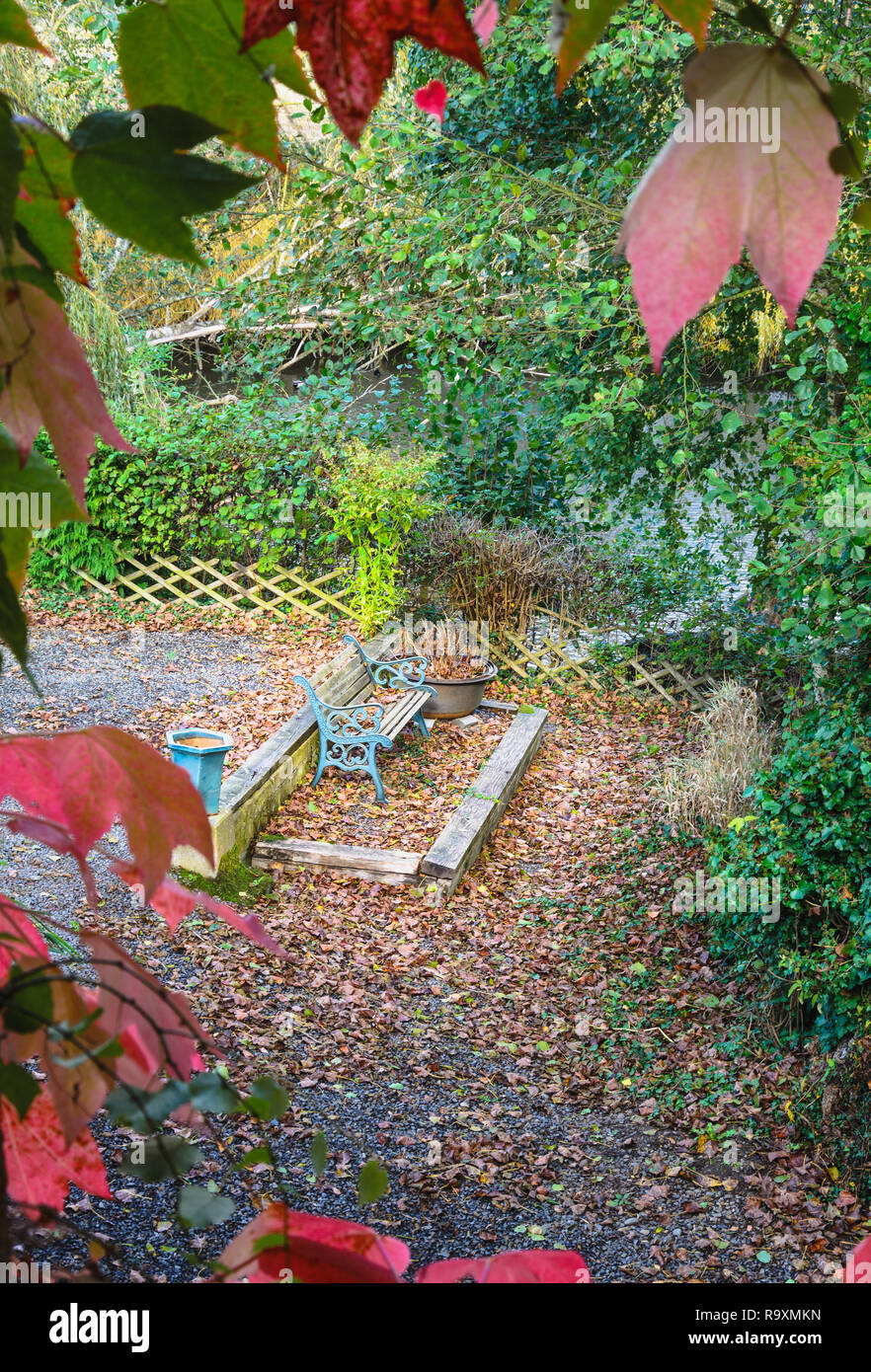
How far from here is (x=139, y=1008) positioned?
1.48 feet

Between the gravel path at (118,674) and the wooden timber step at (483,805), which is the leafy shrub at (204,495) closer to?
the gravel path at (118,674)

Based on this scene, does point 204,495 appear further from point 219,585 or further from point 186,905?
point 186,905

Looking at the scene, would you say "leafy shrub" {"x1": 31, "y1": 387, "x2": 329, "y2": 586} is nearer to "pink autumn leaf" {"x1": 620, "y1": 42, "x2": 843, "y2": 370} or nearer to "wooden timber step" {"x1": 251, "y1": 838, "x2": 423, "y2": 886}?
"wooden timber step" {"x1": 251, "y1": 838, "x2": 423, "y2": 886}

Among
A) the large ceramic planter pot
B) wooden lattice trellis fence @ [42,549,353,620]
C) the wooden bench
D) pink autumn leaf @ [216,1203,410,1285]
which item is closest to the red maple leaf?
pink autumn leaf @ [216,1203,410,1285]

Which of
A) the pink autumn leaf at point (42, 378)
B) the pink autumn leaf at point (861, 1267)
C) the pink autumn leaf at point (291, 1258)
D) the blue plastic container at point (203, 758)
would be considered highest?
the pink autumn leaf at point (42, 378)


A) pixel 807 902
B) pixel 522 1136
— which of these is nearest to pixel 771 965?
pixel 807 902

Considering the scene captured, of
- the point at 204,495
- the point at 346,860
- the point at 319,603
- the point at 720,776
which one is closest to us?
the point at 346,860

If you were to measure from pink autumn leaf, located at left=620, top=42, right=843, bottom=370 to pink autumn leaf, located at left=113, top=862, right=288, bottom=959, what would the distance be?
0.39m

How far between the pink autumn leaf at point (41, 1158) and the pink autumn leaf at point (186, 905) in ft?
0.40

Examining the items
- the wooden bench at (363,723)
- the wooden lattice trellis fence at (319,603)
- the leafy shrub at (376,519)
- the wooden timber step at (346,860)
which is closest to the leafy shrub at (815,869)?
the wooden timber step at (346,860)

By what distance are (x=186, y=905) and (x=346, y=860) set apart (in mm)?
4687

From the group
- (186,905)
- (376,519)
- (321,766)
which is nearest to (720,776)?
(321,766)

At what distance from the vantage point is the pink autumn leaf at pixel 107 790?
1.75 feet

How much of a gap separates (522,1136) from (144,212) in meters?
3.81
